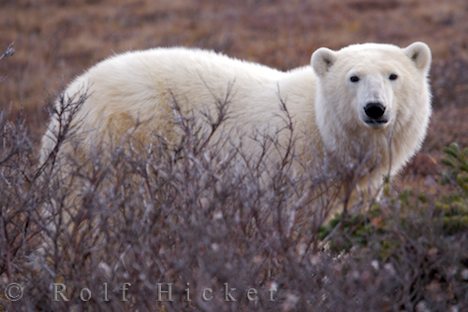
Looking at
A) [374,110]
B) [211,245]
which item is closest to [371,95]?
[374,110]

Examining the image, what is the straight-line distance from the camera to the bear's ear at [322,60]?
528cm

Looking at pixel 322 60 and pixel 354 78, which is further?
pixel 322 60

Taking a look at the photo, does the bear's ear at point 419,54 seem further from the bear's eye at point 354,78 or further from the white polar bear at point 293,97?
the bear's eye at point 354,78

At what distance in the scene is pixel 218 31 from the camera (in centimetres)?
1477

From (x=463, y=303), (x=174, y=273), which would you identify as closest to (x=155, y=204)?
(x=174, y=273)

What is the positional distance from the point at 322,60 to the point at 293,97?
37cm

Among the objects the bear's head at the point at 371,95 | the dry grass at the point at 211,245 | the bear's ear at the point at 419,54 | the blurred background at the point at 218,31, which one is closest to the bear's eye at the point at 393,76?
the bear's head at the point at 371,95

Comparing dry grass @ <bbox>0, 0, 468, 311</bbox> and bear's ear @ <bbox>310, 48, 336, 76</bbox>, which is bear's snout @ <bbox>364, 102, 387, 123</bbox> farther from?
dry grass @ <bbox>0, 0, 468, 311</bbox>

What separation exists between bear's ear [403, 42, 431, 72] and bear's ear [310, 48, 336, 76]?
484mm

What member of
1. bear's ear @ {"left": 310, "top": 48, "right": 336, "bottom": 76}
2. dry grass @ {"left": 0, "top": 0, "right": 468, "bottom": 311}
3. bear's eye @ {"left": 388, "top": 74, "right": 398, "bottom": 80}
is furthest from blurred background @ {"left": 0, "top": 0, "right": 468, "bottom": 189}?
dry grass @ {"left": 0, "top": 0, "right": 468, "bottom": 311}

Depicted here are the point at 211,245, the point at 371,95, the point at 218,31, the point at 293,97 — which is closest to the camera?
the point at 211,245

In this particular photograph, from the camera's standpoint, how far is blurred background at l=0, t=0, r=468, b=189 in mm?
12469

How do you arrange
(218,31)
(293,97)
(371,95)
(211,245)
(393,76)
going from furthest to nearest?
(218,31) < (293,97) < (393,76) < (371,95) < (211,245)

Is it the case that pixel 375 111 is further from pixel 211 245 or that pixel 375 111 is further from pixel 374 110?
pixel 211 245
